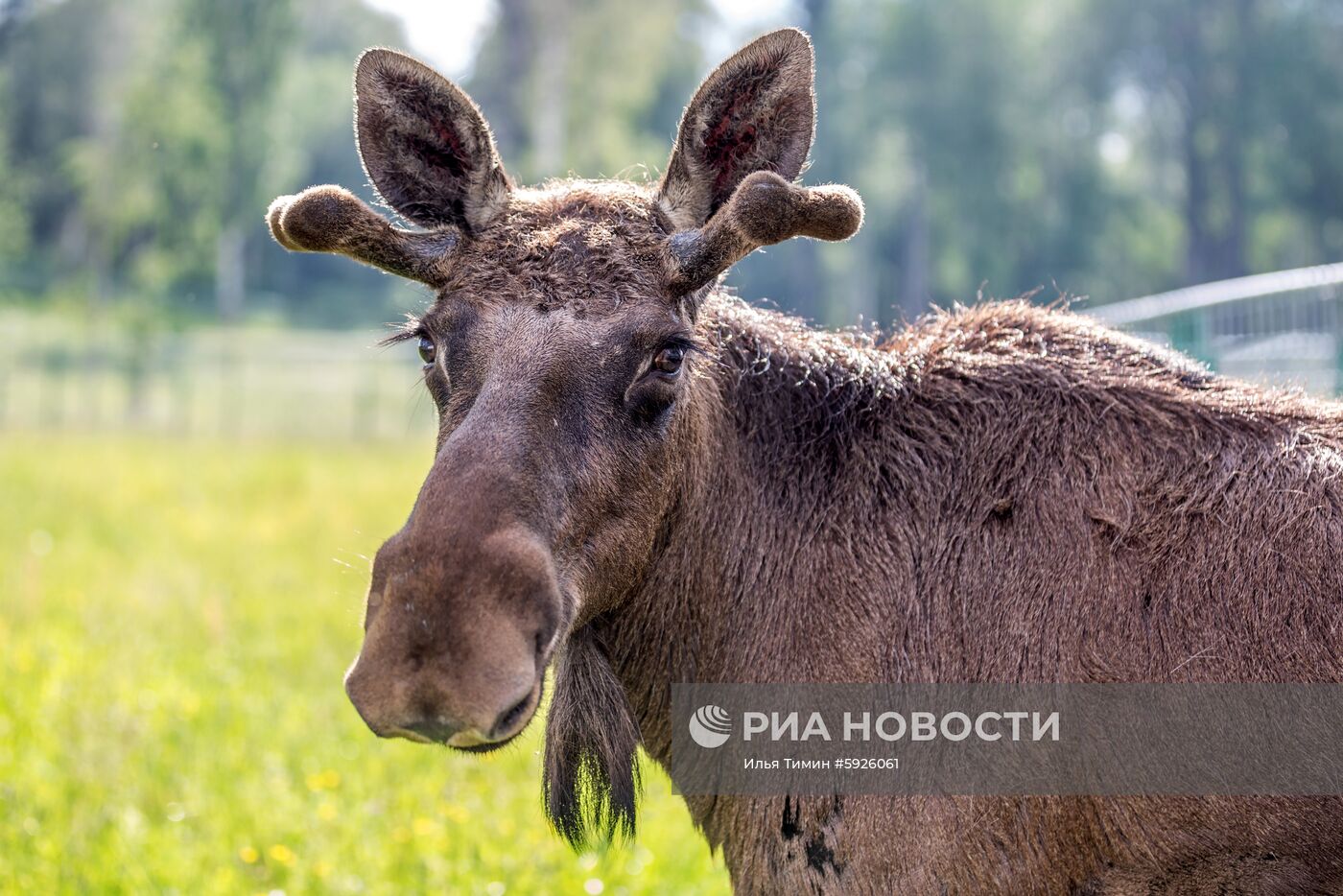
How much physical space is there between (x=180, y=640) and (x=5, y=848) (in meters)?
3.62

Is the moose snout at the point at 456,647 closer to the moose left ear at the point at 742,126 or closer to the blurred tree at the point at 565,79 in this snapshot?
the moose left ear at the point at 742,126

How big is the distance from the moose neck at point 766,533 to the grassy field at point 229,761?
91 cm

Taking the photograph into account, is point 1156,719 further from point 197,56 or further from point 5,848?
point 197,56

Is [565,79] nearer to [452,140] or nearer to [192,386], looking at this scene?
[192,386]

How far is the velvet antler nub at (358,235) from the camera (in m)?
3.16

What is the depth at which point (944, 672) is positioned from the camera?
3.04 metres

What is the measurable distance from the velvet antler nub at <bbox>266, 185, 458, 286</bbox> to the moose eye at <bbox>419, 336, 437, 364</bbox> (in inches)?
6.5

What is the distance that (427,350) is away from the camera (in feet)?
10.6

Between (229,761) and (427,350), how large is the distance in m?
3.87

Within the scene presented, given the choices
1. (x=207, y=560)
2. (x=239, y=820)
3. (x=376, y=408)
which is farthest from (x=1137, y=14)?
(x=239, y=820)

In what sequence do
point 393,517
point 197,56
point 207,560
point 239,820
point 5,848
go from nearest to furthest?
point 5,848 → point 239,820 → point 207,560 → point 393,517 → point 197,56

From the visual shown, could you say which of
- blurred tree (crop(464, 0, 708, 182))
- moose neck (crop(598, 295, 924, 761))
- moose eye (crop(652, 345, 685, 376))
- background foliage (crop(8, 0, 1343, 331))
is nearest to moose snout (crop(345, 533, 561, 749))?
moose eye (crop(652, 345, 685, 376))

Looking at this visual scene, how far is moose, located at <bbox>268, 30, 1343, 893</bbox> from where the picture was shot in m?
2.77

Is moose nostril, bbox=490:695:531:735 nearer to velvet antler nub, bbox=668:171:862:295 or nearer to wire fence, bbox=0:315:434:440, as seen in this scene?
velvet antler nub, bbox=668:171:862:295
